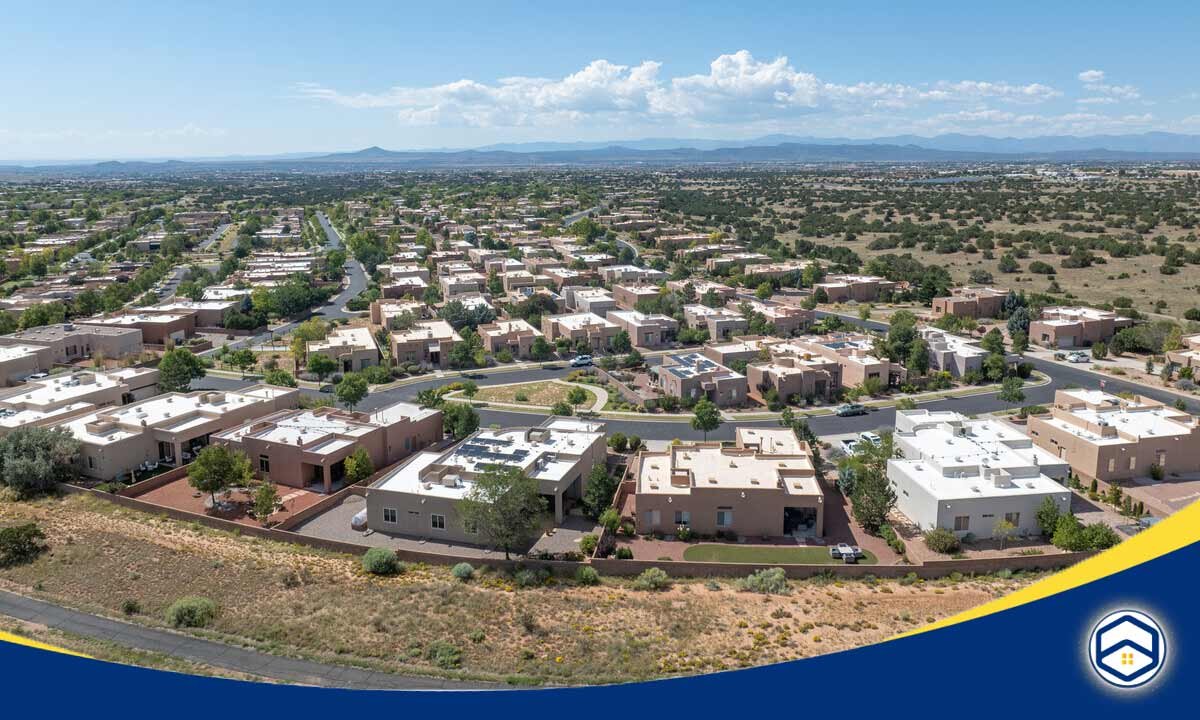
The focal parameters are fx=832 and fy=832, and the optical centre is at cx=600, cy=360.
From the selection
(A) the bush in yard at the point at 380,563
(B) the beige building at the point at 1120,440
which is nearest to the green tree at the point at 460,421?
(A) the bush in yard at the point at 380,563

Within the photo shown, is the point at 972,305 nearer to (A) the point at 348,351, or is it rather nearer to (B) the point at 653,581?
(A) the point at 348,351

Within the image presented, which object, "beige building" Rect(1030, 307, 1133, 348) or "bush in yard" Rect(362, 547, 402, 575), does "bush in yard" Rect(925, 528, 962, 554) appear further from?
"beige building" Rect(1030, 307, 1133, 348)

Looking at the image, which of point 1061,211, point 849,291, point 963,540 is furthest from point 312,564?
point 1061,211

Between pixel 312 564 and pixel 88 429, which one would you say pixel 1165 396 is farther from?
pixel 88 429

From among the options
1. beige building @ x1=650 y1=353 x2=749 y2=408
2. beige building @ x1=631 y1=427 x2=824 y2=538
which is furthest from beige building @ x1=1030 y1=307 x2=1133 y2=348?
beige building @ x1=631 y1=427 x2=824 y2=538

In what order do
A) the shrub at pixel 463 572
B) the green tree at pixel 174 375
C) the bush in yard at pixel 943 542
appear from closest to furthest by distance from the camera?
1. the shrub at pixel 463 572
2. the bush in yard at pixel 943 542
3. the green tree at pixel 174 375

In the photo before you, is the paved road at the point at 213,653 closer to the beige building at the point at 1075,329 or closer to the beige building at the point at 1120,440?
the beige building at the point at 1120,440
